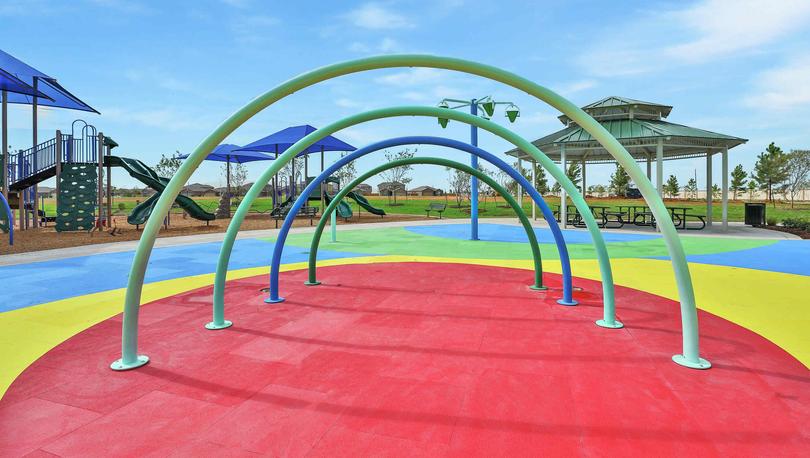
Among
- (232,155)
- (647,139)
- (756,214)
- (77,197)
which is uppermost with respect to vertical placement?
Result: (232,155)

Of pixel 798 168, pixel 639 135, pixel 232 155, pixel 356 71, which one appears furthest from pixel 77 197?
pixel 798 168

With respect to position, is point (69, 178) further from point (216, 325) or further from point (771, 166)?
point (771, 166)

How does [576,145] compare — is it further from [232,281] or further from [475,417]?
[475,417]

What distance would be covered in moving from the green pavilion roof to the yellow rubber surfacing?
1123 cm

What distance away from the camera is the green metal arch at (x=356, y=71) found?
3.57 meters

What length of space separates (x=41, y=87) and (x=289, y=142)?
35.2 ft

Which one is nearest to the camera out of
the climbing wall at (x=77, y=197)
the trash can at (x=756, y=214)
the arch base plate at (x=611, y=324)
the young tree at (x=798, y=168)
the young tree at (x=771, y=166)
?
the arch base plate at (x=611, y=324)

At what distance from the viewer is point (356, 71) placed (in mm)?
3648

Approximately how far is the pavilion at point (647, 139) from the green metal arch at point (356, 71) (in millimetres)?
15431

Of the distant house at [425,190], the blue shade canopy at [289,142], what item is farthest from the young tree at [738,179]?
the blue shade canopy at [289,142]

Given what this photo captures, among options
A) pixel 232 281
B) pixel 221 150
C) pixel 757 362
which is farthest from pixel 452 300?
pixel 221 150

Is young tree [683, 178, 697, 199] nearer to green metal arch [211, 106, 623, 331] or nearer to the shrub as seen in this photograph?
the shrub

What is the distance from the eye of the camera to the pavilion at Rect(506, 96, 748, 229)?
1802 centimetres

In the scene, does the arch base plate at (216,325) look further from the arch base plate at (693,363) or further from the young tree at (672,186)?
the young tree at (672,186)
